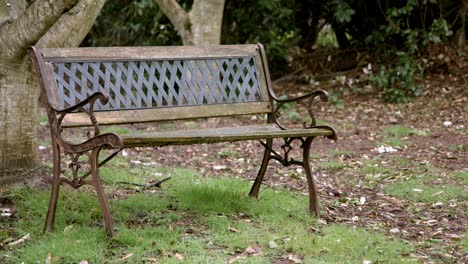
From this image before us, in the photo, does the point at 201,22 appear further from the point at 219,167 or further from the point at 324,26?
the point at 324,26

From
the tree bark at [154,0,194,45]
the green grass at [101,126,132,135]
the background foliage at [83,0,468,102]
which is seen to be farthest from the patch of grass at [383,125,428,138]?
the green grass at [101,126,132,135]

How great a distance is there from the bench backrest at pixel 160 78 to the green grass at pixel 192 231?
68 cm

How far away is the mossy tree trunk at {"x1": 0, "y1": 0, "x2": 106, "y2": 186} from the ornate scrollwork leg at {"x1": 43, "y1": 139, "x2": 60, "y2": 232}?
→ 2.51 ft

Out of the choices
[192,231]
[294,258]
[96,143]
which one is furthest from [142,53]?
[294,258]

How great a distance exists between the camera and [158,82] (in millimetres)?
5086

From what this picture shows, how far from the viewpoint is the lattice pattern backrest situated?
4.66m

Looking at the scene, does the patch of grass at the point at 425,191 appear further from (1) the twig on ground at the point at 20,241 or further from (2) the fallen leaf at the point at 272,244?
(1) the twig on ground at the point at 20,241

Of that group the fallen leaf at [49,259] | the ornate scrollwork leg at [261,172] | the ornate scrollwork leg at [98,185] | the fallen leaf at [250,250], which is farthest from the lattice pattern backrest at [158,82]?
the fallen leaf at [250,250]

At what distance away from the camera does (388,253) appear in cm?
418

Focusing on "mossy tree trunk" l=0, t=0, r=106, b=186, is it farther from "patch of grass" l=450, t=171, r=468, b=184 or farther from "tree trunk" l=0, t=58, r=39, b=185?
"patch of grass" l=450, t=171, r=468, b=184

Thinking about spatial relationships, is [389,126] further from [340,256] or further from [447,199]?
[340,256]

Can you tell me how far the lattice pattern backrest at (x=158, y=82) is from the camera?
4664mm

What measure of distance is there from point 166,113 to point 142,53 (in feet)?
1.55

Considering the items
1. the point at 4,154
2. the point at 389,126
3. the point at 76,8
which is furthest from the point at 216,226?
the point at 389,126
